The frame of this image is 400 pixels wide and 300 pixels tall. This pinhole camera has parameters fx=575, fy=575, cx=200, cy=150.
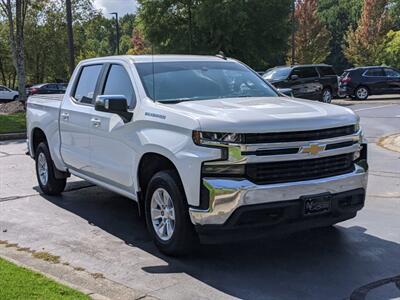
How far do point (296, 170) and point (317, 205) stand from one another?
1.24 feet

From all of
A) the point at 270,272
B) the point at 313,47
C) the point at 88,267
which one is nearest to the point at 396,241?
the point at 270,272

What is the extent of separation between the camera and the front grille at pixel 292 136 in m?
4.83

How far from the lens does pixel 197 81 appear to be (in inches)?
247

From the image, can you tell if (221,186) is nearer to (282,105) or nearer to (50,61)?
(282,105)

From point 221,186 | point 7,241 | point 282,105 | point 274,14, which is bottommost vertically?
point 7,241

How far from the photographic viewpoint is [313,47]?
55.9 m

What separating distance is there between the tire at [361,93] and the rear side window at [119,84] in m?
24.5

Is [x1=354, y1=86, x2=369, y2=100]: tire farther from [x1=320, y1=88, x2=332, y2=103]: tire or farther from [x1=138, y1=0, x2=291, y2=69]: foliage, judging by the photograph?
[x1=138, y1=0, x2=291, y2=69]: foliage

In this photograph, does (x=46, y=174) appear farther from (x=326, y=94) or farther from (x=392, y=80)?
(x=392, y=80)

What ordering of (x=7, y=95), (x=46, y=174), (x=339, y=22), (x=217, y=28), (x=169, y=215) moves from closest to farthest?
(x=169, y=215) → (x=46, y=174) → (x=217, y=28) → (x=7, y=95) → (x=339, y=22)

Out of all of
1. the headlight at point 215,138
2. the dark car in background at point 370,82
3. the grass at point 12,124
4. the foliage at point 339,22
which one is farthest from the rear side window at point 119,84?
the foliage at point 339,22

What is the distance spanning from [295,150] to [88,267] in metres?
2.18

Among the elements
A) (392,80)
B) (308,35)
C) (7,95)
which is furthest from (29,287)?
(308,35)

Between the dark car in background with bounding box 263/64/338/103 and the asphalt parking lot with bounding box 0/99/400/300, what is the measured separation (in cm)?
1493
